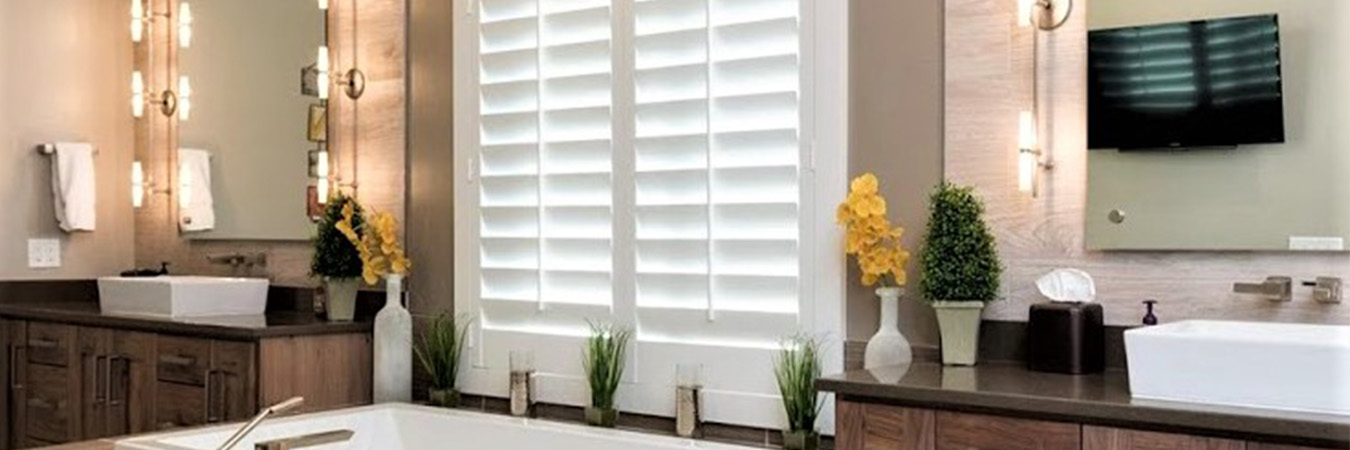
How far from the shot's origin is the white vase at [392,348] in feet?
11.8

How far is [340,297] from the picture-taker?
3.80 m

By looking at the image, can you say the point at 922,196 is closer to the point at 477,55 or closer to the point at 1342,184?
the point at 1342,184

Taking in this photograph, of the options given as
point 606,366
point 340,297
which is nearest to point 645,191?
point 606,366

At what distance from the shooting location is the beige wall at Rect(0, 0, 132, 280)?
4.57m

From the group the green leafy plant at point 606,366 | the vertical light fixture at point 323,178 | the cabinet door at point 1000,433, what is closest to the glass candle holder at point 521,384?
the green leafy plant at point 606,366

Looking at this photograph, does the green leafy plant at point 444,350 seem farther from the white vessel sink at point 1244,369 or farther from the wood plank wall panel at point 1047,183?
the white vessel sink at point 1244,369

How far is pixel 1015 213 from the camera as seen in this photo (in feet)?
8.75

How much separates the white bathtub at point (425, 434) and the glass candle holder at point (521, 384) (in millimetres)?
103

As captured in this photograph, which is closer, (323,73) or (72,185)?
(323,73)

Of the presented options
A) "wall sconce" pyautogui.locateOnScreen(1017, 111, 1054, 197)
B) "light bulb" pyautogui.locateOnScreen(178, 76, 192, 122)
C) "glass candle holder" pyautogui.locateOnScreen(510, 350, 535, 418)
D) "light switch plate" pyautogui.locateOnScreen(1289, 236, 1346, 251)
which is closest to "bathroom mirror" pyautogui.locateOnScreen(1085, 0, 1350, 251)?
"light switch plate" pyautogui.locateOnScreen(1289, 236, 1346, 251)

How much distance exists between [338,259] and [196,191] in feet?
3.84

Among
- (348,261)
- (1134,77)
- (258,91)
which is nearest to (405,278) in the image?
(348,261)

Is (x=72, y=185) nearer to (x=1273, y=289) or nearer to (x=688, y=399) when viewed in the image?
(x=688, y=399)

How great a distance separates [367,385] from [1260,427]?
8.64 feet
